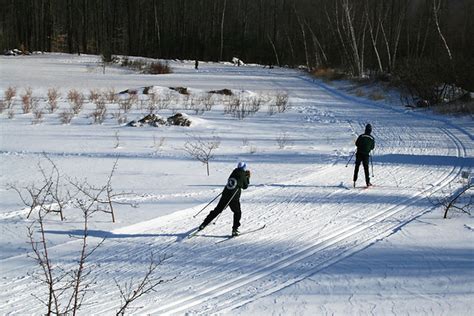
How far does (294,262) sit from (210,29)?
227 ft

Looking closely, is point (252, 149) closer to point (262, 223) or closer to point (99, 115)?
point (262, 223)

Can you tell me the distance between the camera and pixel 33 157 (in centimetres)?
1313

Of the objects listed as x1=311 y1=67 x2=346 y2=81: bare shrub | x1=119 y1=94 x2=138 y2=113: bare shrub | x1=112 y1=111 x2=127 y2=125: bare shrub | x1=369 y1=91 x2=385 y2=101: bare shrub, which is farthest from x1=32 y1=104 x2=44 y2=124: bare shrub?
x1=311 y1=67 x2=346 y2=81: bare shrub

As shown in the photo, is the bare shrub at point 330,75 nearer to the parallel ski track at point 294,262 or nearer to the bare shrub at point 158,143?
the bare shrub at point 158,143

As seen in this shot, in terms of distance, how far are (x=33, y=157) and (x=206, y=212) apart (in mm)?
6255

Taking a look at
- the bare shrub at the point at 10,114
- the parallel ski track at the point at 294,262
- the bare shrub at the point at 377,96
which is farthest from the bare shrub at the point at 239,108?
the parallel ski track at the point at 294,262

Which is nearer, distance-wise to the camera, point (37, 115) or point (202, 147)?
point (202, 147)

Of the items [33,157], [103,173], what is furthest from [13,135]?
[103,173]

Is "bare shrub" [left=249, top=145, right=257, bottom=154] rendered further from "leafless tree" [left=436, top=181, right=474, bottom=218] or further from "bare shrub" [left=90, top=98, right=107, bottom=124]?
"bare shrub" [left=90, top=98, right=107, bottom=124]

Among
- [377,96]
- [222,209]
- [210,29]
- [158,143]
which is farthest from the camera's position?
[210,29]

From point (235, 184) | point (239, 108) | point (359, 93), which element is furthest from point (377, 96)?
point (235, 184)

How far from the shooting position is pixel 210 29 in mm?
72938

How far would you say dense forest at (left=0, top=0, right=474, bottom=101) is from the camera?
56.8 m

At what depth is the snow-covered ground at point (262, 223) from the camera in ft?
20.4
